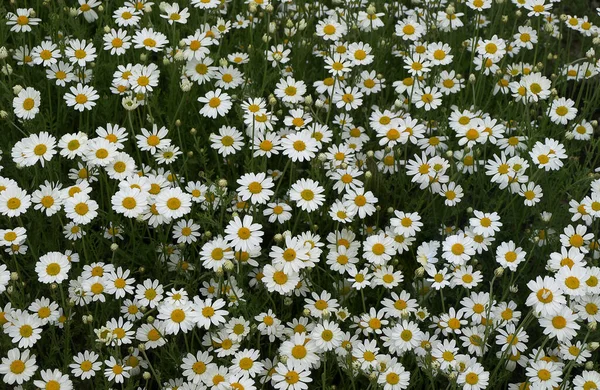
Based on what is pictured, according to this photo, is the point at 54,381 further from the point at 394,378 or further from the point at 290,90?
the point at 290,90

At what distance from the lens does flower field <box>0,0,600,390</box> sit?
12.0ft

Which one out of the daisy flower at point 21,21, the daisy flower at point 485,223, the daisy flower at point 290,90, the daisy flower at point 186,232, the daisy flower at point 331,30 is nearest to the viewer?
the daisy flower at point 485,223

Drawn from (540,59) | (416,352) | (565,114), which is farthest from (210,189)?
(540,59)

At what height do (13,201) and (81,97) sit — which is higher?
(81,97)

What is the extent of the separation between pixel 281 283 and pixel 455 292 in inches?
37.6

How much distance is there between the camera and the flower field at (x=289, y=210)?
3672 millimetres

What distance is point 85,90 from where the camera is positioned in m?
4.49

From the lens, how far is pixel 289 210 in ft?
13.7

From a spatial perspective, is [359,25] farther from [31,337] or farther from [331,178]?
[31,337]

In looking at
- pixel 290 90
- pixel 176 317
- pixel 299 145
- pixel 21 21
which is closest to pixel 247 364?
pixel 176 317

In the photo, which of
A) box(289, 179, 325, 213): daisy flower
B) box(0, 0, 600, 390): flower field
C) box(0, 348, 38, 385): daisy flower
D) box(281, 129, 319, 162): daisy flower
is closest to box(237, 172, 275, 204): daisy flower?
box(0, 0, 600, 390): flower field

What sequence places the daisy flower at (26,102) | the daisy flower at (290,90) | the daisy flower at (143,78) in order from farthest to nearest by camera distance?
the daisy flower at (290,90) → the daisy flower at (143,78) → the daisy flower at (26,102)

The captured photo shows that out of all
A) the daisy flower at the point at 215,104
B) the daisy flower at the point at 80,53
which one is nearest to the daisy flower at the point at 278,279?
the daisy flower at the point at 215,104

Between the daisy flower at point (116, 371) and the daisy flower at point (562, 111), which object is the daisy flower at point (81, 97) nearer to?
the daisy flower at point (116, 371)
